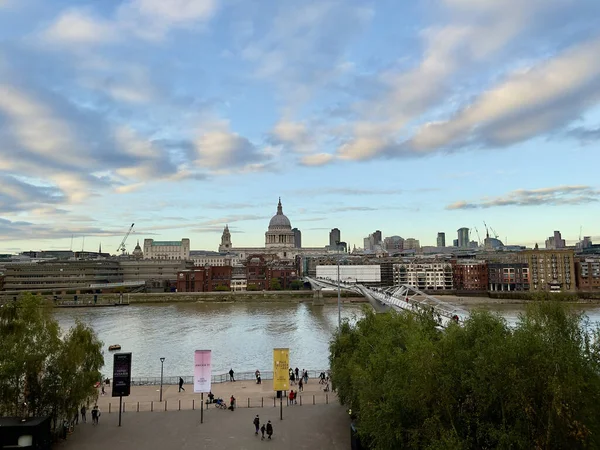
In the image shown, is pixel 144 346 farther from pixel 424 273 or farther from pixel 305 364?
pixel 424 273

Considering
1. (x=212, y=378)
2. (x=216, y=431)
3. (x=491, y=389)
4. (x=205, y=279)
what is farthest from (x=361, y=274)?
(x=491, y=389)

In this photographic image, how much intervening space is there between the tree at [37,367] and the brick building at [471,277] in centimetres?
10131

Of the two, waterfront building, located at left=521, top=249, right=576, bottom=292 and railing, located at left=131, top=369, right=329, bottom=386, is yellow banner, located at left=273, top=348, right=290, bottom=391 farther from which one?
waterfront building, located at left=521, top=249, right=576, bottom=292

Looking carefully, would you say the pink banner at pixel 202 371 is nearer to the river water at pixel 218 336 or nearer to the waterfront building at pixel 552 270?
the river water at pixel 218 336

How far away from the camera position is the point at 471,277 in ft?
362

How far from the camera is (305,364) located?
33.8 meters

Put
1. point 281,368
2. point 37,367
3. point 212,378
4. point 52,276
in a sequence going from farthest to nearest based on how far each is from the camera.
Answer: point 52,276, point 212,378, point 281,368, point 37,367

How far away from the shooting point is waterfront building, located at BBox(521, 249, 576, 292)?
333 feet

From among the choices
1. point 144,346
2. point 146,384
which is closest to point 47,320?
point 146,384

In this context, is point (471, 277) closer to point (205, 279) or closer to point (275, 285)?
point (275, 285)

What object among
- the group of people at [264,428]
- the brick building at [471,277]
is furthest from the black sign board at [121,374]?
the brick building at [471,277]

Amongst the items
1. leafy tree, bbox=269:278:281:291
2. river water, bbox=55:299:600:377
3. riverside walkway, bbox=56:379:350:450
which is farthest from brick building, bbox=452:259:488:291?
riverside walkway, bbox=56:379:350:450

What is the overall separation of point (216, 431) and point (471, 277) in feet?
331

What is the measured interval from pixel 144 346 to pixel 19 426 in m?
27.2
